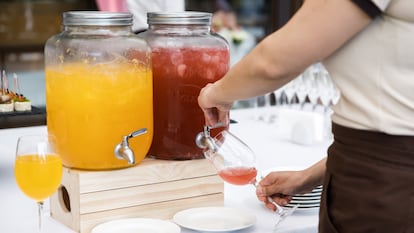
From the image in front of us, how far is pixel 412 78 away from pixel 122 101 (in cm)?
57

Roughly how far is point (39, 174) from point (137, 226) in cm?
21

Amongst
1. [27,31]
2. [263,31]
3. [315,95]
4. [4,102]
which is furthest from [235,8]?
[4,102]

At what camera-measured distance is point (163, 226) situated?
1.38 metres

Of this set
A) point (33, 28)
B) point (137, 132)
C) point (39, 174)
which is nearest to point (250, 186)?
point (137, 132)

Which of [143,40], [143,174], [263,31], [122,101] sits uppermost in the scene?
[143,40]

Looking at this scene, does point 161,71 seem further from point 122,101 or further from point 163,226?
point 163,226

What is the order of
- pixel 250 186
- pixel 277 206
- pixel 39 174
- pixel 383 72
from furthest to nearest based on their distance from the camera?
pixel 250 186
pixel 277 206
pixel 39 174
pixel 383 72

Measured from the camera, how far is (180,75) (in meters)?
1.50

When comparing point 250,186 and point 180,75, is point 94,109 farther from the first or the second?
point 250,186

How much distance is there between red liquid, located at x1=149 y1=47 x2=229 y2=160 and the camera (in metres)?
1.50

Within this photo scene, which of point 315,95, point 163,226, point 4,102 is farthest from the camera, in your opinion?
point 315,95

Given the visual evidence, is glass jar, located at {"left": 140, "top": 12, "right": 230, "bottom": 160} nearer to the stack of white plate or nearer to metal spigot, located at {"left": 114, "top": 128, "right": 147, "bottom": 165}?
metal spigot, located at {"left": 114, "top": 128, "right": 147, "bottom": 165}

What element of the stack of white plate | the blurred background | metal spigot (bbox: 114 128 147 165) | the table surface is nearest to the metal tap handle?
metal spigot (bbox: 114 128 147 165)

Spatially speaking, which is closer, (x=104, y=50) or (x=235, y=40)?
(x=104, y=50)
